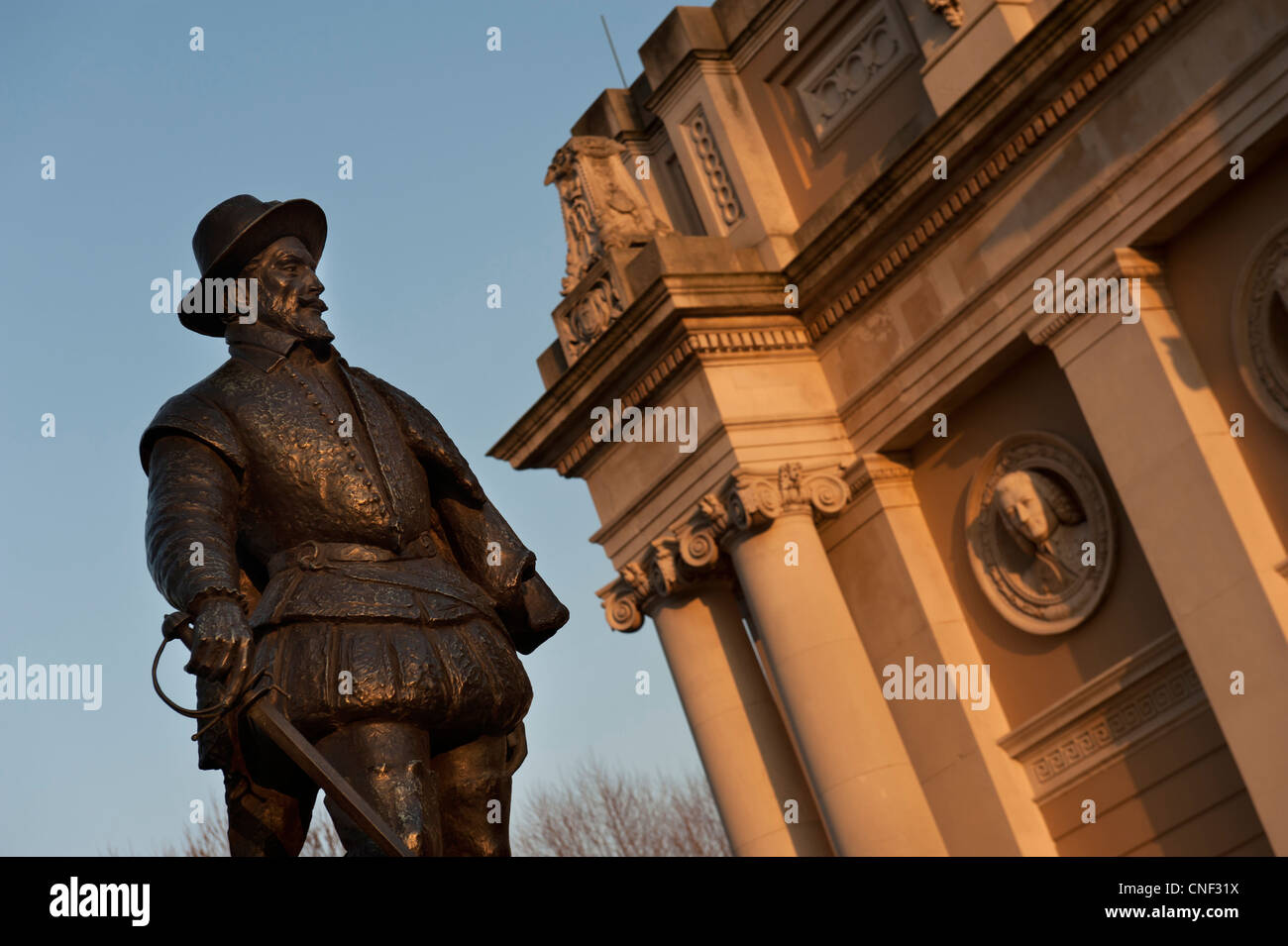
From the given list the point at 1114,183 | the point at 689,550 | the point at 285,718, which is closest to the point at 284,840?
the point at 285,718

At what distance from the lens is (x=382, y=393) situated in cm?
584

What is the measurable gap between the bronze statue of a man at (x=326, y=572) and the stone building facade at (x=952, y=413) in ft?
32.5

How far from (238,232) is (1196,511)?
10676 mm

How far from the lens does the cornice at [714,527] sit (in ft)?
56.4

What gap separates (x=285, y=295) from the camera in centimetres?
559

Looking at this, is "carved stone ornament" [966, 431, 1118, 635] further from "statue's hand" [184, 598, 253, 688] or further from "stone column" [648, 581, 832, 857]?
"statue's hand" [184, 598, 253, 688]

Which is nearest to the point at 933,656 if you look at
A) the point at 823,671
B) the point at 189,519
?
→ the point at 823,671

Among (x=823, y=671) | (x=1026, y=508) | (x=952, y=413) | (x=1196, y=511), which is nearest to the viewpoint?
(x=1196, y=511)

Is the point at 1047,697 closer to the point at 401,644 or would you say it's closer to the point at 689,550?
the point at 689,550

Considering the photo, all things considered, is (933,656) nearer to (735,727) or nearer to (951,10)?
(735,727)

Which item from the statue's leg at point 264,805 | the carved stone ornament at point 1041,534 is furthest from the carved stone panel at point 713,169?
the statue's leg at point 264,805

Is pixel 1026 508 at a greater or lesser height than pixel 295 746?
greater
